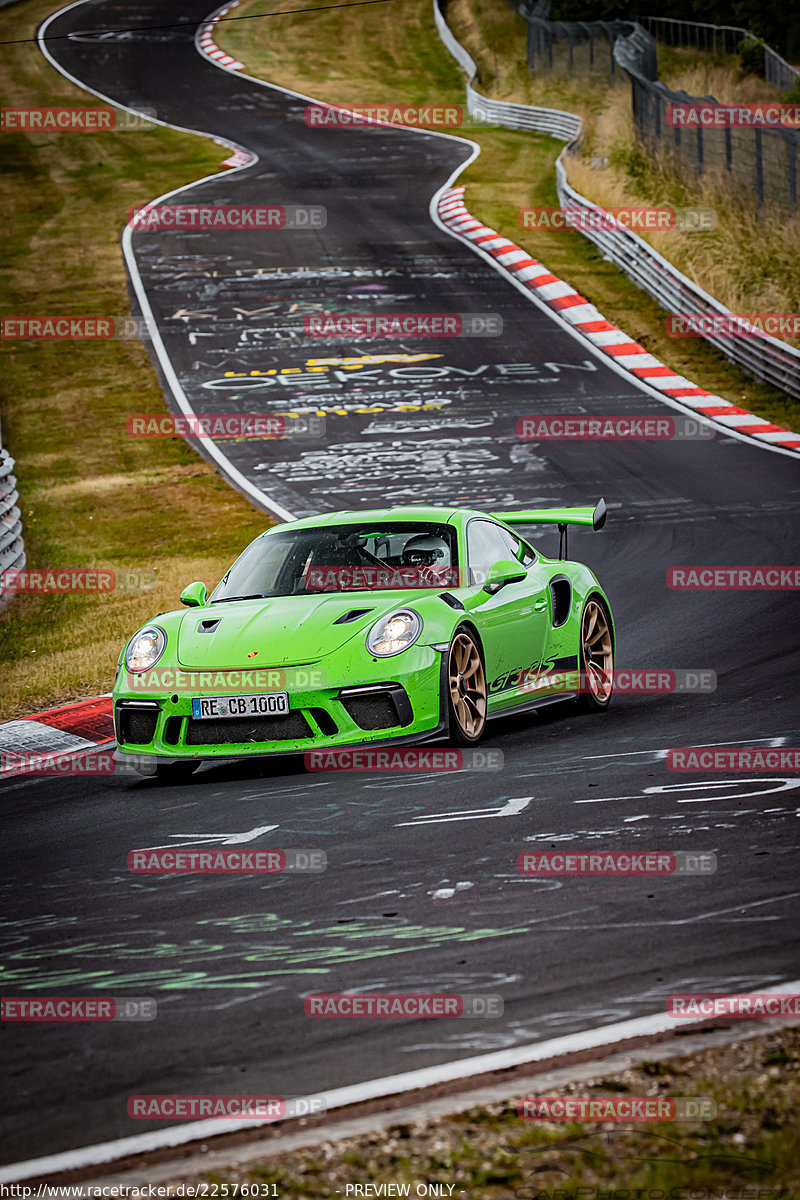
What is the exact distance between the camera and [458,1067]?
414cm

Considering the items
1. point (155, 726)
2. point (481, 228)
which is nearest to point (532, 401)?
point (481, 228)

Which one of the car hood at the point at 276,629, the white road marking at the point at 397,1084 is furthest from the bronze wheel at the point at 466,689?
the white road marking at the point at 397,1084

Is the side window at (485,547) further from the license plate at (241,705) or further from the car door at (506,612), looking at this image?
the license plate at (241,705)

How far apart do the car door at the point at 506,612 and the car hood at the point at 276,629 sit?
1.87 ft

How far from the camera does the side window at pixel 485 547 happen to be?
930 cm

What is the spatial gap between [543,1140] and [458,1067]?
54 cm

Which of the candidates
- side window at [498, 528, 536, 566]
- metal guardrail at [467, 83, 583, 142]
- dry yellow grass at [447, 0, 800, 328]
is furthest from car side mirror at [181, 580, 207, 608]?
metal guardrail at [467, 83, 583, 142]

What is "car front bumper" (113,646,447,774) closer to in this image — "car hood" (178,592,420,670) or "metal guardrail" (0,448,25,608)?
"car hood" (178,592,420,670)

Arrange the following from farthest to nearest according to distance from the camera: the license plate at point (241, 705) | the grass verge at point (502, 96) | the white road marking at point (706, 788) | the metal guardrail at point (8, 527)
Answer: the grass verge at point (502, 96), the metal guardrail at point (8, 527), the license plate at point (241, 705), the white road marking at point (706, 788)

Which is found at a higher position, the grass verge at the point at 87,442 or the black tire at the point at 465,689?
the black tire at the point at 465,689

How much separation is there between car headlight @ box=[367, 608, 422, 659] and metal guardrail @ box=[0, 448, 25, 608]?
745 cm

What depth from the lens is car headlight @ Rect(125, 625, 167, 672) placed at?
28.1 feet

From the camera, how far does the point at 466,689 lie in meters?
8.56

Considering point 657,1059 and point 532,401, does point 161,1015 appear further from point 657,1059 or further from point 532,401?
point 532,401
